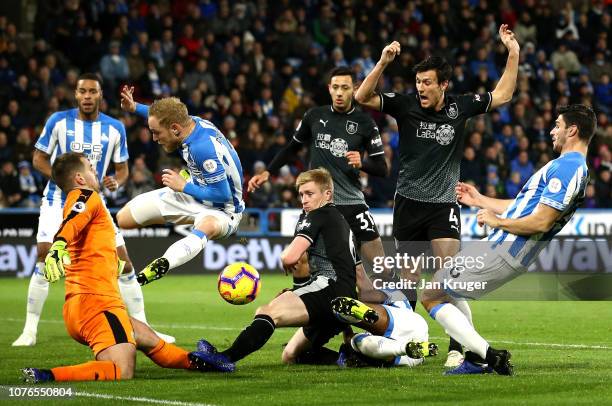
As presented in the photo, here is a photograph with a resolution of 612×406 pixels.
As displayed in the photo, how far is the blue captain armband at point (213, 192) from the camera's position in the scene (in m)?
9.19

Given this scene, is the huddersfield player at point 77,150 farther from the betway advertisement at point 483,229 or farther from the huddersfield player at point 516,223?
the betway advertisement at point 483,229

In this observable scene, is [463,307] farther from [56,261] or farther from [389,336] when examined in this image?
[56,261]

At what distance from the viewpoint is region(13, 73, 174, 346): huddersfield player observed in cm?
1028

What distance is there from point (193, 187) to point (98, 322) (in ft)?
6.49

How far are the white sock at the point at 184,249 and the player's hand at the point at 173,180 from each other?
408 millimetres

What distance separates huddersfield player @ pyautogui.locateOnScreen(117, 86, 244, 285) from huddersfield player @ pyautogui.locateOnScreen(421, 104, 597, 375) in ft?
6.59

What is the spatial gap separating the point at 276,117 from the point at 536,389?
14900 mm

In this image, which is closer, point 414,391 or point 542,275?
point 414,391

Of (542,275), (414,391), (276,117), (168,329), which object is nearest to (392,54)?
(414,391)

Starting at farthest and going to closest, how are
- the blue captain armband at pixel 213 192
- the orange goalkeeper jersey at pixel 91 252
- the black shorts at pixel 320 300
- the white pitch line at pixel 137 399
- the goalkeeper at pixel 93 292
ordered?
the blue captain armband at pixel 213 192
the black shorts at pixel 320 300
the orange goalkeeper jersey at pixel 91 252
the goalkeeper at pixel 93 292
the white pitch line at pixel 137 399

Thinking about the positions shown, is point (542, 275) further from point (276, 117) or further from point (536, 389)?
point (536, 389)

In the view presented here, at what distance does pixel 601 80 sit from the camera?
25000mm

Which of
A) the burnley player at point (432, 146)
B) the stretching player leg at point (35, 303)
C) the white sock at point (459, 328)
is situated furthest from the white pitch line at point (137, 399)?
the stretching player leg at point (35, 303)

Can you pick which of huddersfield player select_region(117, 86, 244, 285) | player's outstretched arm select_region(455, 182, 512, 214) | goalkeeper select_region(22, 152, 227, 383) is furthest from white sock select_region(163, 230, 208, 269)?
player's outstretched arm select_region(455, 182, 512, 214)
